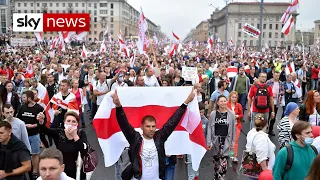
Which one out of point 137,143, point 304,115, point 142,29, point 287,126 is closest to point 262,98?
point 304,115

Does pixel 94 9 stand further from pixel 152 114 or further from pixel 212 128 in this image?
pixel 152 114

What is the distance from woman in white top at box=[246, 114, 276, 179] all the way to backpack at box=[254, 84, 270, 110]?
3539 mm

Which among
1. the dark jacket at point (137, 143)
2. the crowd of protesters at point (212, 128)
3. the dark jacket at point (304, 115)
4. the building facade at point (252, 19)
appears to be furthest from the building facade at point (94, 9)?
the dark jacket at point (137, 143)

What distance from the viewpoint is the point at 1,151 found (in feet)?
12.6

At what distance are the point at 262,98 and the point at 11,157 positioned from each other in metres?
5.78

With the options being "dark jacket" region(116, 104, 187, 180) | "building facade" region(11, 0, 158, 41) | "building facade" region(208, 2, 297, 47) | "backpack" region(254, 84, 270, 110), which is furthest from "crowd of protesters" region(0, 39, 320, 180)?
"building facade" region(11, 0, 158, 41)

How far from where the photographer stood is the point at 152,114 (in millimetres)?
4500

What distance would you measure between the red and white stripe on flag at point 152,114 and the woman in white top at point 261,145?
628 millimetres

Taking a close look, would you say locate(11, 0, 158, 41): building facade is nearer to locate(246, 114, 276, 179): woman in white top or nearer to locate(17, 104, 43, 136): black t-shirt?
locate(17, 104, 43, 136): black t-shirt

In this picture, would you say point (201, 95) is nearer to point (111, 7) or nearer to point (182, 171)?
point (182, 171)

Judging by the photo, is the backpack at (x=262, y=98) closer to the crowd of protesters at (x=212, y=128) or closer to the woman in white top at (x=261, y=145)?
the crowd of protesters at (x=212, y=128)

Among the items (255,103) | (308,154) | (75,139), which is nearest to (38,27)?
(255,103)

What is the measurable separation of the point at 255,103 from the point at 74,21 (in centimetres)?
921

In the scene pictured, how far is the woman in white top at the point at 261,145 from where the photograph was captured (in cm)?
448
